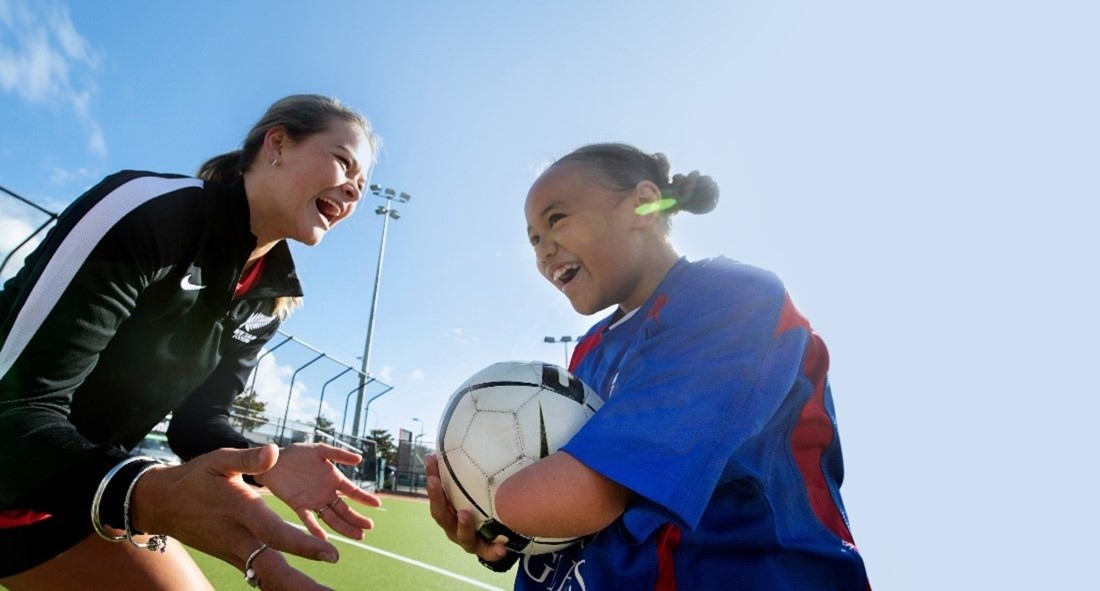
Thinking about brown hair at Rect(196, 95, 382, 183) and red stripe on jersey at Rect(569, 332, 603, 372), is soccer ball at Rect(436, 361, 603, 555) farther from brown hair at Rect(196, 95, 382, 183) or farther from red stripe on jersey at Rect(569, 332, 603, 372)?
brown hair at Rect(196, 95, 382, 183)

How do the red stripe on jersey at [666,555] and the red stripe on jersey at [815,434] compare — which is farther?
the red stripe on jersey at [815,434]

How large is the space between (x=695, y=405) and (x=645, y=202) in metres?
1.20

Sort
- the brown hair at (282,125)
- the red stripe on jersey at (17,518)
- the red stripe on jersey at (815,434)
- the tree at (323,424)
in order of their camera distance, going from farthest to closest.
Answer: the tree at (323,424)
the brown hair at (282,125)
the red stripe on jersey at (17,518)
the red stripe on jersey at (815,434)

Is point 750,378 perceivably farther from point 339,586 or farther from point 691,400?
point 339,586

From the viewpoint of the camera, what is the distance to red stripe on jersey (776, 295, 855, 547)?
153 centimetres

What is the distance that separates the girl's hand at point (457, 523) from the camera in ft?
5.63

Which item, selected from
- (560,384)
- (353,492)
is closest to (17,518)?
(353,492)

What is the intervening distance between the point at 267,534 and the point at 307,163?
5.58ft

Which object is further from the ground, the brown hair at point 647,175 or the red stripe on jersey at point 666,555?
the brown hair at point 647,175

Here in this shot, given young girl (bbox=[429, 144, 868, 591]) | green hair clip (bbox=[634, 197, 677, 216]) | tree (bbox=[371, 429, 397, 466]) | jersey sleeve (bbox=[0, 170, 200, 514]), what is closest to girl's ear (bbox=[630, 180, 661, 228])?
green hair clip (bbox=[634, 197, 677, 216])

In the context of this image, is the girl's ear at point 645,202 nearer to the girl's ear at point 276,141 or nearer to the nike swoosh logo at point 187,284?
the girl's ear at point 276,141

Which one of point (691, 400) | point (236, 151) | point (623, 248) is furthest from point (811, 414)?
point (236, 151)

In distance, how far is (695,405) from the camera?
1.33 meters

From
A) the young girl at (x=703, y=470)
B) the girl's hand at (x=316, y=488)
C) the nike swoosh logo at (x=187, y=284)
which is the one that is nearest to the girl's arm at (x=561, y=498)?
the young girl at (x=703, y=470)
